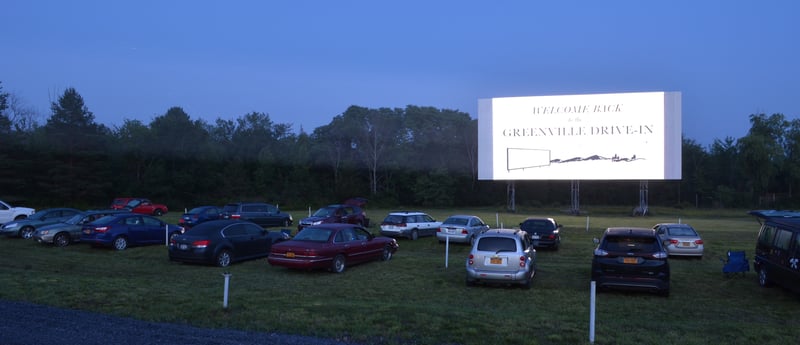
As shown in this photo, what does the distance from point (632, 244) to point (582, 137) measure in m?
29.6

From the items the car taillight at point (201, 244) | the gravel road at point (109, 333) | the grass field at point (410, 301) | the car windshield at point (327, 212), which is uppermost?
the car windshield at point (327, 212)

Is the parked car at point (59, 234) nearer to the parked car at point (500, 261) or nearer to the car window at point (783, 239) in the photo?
the parked car at point (500, 261)

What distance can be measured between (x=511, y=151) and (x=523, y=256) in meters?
30.2

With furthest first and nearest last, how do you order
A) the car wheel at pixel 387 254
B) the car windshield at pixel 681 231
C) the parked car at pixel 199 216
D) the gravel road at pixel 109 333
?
the parked car at pixel 199 216
the car windshield at pixel 681 231
the car wheel at pixel 387 254
the gravel road at pixel 109 333

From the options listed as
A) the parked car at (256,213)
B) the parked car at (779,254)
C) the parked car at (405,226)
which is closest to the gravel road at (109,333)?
the parked car at (779,254)

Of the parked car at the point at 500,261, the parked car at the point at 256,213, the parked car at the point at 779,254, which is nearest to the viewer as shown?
the parked car at the point at 779,254

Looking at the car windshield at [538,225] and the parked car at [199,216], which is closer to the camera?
the car windshield at [538,225]

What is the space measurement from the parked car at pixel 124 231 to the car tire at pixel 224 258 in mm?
5255

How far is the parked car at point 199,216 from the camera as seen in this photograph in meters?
28.0

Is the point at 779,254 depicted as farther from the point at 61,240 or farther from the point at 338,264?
the point at 61,240

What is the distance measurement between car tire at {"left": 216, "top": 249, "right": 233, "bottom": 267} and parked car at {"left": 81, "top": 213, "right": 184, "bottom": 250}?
5255 millimetres

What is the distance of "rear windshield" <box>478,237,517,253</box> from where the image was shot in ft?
42.7

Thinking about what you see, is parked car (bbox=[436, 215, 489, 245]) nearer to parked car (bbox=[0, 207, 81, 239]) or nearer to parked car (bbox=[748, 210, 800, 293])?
parked car (bbox=[748, 210, 800, 293])

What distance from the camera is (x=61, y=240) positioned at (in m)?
20.5
